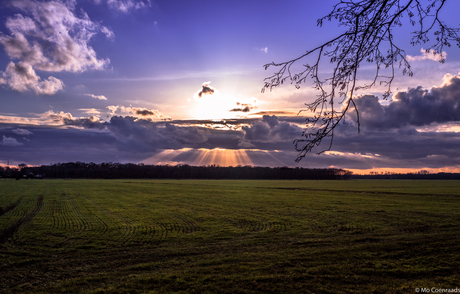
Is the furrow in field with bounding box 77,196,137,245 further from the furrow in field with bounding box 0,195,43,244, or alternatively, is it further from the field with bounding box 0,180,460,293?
the furrow in field with bounding box 0,195,43,244

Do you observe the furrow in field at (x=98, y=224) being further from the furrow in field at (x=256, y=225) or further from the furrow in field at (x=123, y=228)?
the furrow in field at (x=256, y=225)

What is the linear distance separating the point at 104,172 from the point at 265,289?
199 m

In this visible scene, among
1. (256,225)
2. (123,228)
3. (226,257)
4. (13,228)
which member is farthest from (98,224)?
(226,257)

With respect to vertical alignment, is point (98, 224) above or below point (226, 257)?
below

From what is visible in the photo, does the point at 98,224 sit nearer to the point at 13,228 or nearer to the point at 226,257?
the point at 13,228

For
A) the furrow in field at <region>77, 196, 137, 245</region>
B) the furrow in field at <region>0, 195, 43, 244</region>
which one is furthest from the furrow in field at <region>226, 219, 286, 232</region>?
the furrow in field at <region>0, 195, 43, 244</region>

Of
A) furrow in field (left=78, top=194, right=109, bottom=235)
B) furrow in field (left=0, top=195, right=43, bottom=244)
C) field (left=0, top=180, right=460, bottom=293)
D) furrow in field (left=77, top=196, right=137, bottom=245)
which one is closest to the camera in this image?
field (left=0, top=180, right=460, bottom=293)

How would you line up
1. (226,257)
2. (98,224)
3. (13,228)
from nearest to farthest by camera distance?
(226,257)
(13,228)
(98,224)

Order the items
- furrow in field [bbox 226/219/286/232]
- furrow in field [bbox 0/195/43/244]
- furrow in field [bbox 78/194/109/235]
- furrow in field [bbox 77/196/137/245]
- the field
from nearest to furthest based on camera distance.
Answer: the field, furrow in field [bbox 77/196/137/245], furrow in field [bbox 0/195/43/244], furrow in field [bbox 78/194/109/235], furrow in field [bbox 226/219/286/232]

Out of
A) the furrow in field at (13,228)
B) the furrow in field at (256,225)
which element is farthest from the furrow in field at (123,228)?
the furrow in field at (256,225)

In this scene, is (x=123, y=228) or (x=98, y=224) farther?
(x=98, y=224)

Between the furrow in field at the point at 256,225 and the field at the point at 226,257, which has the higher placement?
the field at the point at 226,257

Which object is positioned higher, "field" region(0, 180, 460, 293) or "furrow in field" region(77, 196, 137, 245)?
"field" region(0, 180, 460, 293)

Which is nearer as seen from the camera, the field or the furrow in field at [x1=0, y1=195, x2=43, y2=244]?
the field
